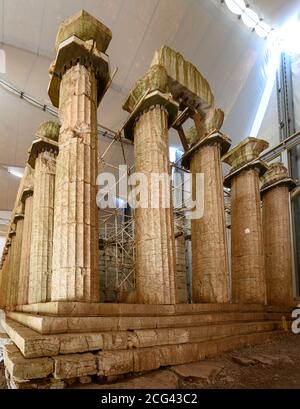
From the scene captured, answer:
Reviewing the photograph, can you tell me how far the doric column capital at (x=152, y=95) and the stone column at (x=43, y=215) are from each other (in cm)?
232

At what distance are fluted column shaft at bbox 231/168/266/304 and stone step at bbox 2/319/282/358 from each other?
3.04 metres

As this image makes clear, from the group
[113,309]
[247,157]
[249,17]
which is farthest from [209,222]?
[249,17]

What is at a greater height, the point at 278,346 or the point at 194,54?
the point at 194,54

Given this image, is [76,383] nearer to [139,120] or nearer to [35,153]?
[139,120]

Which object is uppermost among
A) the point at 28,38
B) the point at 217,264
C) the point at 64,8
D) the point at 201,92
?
the point at 64,8

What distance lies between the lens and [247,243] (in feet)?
25.5

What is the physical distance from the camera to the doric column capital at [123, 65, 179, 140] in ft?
18.7

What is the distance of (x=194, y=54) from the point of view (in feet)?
46.5

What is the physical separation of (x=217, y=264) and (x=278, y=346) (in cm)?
192

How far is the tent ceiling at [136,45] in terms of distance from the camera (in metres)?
12.3

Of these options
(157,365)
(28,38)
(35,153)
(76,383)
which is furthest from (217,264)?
(28,38)

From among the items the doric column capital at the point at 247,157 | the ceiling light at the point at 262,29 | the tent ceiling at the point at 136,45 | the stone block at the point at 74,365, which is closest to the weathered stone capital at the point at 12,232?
the tent ceiling at the point at 136,45
